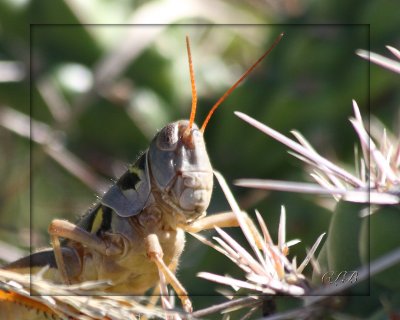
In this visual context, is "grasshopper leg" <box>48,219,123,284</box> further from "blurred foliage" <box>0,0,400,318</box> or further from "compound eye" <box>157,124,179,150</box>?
"blurred foliage" <box>0,0,400,318</box>

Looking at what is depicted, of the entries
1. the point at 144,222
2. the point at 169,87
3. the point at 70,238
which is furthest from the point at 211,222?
the point at 169,87

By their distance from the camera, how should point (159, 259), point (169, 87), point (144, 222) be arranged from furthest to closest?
point (169, 87) → point (144, 222) → point (159, 259)

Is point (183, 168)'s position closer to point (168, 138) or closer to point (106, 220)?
point (168, 138)

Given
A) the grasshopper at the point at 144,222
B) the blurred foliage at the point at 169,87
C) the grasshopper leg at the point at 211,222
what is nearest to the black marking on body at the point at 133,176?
the grasshopper at the point at 144,222

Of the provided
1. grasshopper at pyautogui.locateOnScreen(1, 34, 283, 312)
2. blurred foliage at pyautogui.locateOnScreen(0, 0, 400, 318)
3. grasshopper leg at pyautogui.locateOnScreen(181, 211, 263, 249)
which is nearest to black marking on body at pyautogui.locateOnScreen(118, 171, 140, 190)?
grasshopper at pyautogui.locateOnScreen(1, 34, 283, 312)

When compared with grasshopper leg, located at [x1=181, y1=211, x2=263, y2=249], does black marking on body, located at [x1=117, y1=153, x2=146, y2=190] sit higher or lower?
higher

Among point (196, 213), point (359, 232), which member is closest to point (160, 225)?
point (196, 213)

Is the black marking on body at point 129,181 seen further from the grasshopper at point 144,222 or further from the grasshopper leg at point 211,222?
the grasshopper leg at point 211,222
